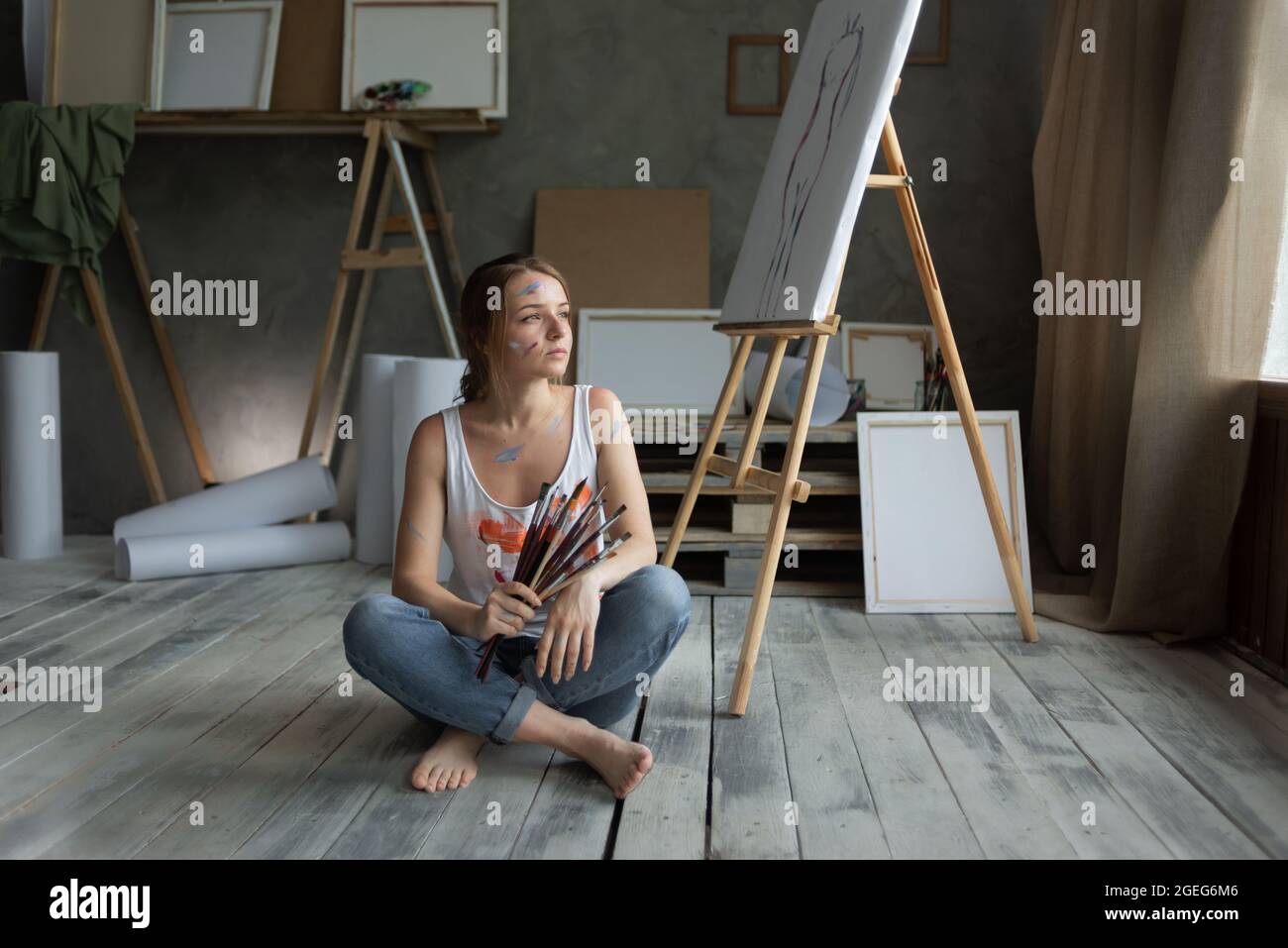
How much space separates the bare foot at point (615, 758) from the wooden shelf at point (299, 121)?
2533 mm

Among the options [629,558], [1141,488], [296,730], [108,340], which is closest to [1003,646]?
[1141,488]

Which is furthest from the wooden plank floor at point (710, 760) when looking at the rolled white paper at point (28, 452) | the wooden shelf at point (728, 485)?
the rolled white paper at point (28, 452)

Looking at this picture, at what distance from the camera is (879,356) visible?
3.91 metres

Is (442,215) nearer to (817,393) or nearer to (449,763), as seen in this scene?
(817,393)

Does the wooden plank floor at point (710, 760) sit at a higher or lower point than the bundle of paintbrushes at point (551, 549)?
lower

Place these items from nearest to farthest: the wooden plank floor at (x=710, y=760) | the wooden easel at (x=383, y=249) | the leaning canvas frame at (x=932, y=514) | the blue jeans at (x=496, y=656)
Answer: the wooden plank floor at (x=710, y=760), the blue jeans at (x=496, y=656), the leaning canvas frame at (x=932, y=514), the wooden easel at (x=383, y=249)

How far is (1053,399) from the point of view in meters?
3.45

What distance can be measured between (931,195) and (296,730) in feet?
9.11

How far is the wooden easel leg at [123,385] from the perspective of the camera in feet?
13.3

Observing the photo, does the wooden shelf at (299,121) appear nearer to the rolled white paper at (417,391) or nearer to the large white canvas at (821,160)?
the rolled white paper at (417,391)

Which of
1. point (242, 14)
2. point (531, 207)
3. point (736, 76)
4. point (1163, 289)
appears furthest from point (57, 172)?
point (1163, 289)

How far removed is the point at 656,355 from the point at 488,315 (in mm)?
1992

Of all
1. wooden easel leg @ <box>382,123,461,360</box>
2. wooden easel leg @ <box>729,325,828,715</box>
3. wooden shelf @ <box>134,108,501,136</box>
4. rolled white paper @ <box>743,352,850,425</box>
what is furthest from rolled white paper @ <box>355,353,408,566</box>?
wooden easel leg @ <box>729,325,828,715</box>
